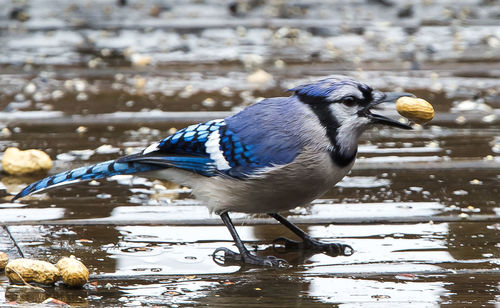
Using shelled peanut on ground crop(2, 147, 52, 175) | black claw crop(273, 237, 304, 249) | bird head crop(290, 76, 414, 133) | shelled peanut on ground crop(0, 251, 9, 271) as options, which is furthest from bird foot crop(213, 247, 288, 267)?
shelled peanut on ground crop(2, 147, 52, 175)

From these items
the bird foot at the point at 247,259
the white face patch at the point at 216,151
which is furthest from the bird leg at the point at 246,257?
the white face patch at the point at 216,151

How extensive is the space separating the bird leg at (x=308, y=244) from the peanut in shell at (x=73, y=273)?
697 millimetres

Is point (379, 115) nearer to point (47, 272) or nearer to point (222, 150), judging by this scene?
point (222, 150)

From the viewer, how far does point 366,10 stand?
22.8ft

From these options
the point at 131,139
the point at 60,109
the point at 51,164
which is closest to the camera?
the point at 51,164

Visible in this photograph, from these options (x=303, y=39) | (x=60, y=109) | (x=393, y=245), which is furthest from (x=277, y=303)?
(x=303, y=39)

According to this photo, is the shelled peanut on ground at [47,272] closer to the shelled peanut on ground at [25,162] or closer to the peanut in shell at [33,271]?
the peanut in shell at [33,271]

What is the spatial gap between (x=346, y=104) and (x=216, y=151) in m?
0.42

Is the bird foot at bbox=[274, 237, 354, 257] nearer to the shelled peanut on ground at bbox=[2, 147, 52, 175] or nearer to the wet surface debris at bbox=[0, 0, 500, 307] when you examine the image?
the wet surface debris at bbox=[0, 0, 500, 307]

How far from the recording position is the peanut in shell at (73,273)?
7.67 feet

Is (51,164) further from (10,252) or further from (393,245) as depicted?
(393,245)

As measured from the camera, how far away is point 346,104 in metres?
2.70

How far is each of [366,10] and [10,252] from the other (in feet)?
15.5

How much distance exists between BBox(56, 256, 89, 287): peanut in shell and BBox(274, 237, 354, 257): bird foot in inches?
27.3
